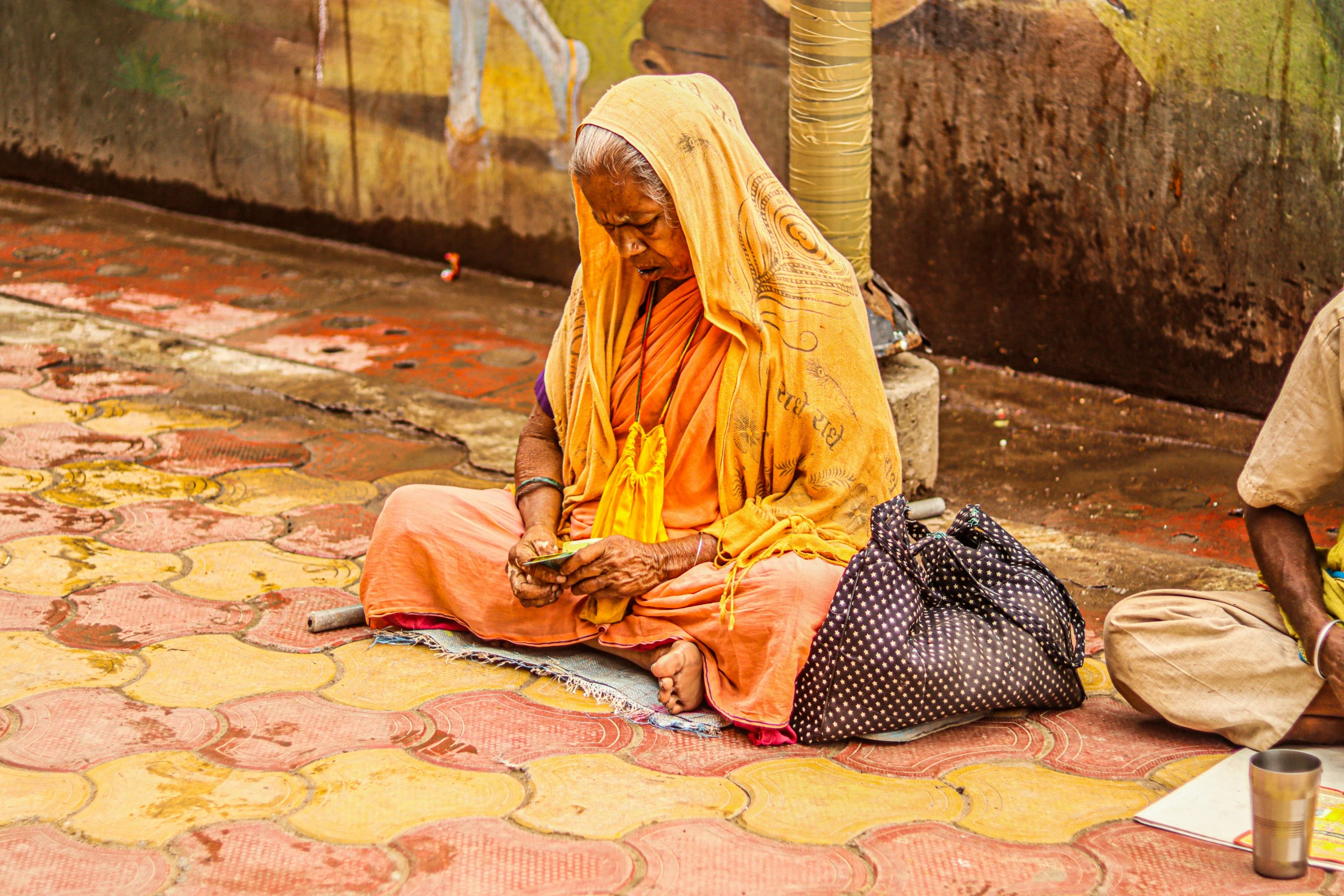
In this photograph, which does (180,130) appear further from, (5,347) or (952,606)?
(952,606)

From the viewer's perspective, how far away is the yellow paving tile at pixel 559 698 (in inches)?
120

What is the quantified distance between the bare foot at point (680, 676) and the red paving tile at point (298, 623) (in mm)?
814

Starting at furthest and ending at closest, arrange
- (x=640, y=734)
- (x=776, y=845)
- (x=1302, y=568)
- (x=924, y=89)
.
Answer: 1. (x=924, y=89)
2. (x=640, y=734)
3. (x=1302, y=568)
4. (x=776, y=845)

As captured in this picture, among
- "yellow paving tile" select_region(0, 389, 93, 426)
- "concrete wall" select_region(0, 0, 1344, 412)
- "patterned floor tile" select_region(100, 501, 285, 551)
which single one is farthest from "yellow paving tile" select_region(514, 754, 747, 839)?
"concrete wall" select_region(0, 0, 1344, 412)

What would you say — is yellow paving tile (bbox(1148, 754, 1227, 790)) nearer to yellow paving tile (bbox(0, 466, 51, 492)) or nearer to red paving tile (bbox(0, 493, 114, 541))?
red paving tile (bbox(0, 493, 114, 541))

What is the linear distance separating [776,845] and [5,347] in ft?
14.6

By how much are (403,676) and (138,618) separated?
73cm

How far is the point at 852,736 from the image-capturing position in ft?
9.50

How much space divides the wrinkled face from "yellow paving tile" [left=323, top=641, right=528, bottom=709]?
0.98m

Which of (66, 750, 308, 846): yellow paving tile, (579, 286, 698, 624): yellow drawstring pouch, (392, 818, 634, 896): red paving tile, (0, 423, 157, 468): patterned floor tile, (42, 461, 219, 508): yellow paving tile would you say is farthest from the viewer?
(0, 423, 157, 468): patterned floor tile

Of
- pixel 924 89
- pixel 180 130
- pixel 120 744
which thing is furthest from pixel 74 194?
pixel 120 744

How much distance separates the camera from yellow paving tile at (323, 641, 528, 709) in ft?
10.0

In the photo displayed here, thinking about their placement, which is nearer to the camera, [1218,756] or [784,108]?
[1218,756]

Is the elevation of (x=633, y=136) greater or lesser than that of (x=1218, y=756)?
greater
